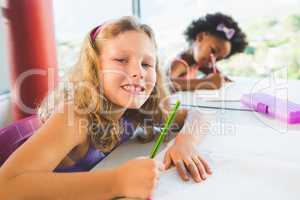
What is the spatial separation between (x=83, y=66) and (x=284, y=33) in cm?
Result: 146

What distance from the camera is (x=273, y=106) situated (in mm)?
911

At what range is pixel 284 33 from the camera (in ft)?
6.14

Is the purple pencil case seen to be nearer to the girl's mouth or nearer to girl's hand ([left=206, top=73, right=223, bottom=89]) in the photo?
girl's hand ([left=206, top=73, right=223, bottom=89])

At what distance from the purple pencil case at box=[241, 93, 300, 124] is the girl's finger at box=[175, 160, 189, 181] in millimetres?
387

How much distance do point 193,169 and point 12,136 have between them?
1.22 feet

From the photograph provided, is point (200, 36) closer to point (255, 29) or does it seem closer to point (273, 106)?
point (255, 29)

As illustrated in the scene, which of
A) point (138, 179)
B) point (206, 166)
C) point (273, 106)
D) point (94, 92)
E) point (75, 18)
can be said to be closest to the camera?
point (138, 179)

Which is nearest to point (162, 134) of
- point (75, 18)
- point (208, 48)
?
point (208, 48)

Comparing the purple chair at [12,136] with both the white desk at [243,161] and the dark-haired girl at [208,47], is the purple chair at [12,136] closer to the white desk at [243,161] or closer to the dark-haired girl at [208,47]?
the white desk at [243,161]

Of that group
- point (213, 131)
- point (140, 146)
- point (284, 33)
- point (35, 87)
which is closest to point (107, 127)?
point (140, 146)

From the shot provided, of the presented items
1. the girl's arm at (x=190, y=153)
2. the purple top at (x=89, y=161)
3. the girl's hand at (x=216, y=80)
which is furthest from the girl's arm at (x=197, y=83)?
the purple top at (x=89, y=161)

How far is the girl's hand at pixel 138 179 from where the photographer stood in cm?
50

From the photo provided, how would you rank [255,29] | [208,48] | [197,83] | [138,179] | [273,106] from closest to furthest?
[138,179], [273,106], [197,83], [208,48], [255,29]

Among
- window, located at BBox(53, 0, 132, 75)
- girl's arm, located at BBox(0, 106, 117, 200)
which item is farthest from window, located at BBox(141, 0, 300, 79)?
girl's arm, located at BBox(0, 106, 117, 200)
